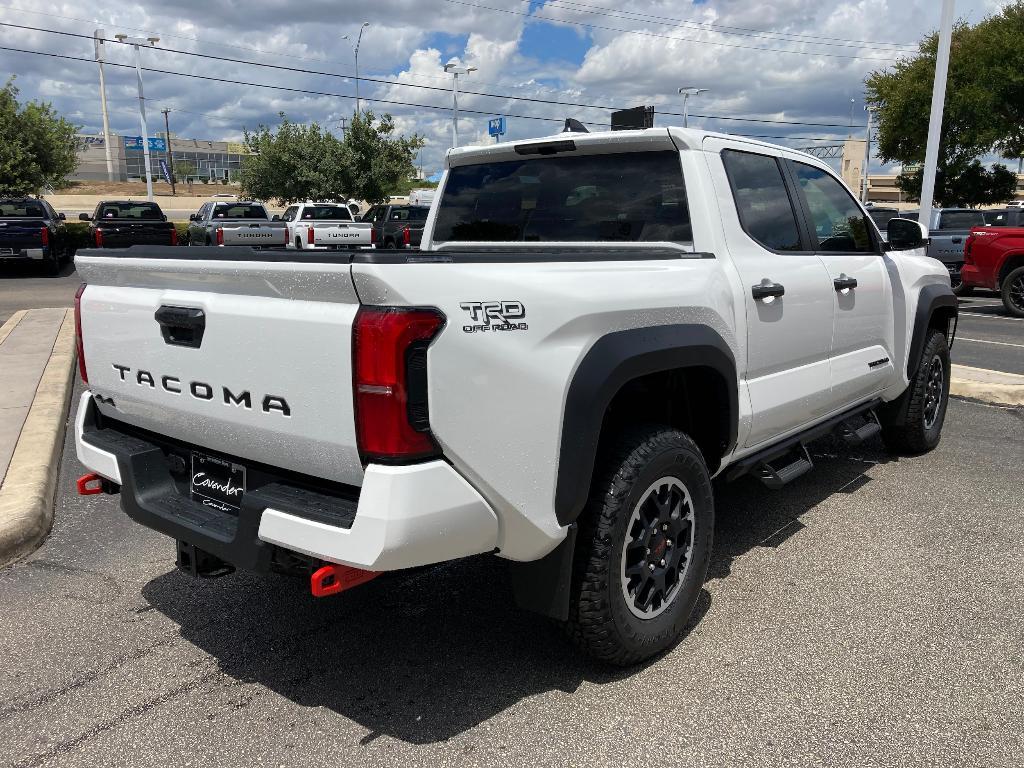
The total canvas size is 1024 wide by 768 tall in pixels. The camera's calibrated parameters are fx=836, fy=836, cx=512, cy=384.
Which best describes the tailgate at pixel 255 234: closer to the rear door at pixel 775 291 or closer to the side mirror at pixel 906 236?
the side mirror at pixel 906 236

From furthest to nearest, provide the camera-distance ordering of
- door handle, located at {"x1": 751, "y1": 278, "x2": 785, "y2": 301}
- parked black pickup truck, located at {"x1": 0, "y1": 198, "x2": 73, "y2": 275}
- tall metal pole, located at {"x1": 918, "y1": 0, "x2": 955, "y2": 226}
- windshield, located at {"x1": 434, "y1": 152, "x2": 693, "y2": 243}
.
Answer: parked black pickup truck, located at {"x1": 0, "y1": 198, "x2": 73, "y2": 275} < tall metal pole, located at {"x1": 918, "y1": 0, "x2": 955, "y2": 226} < windshield, located at {"x1": 434, "y1": 152, "x2": 693, "y2": 243} < door handle, located at {"x1": 751, "y1": 278, "x2": 785, "y2": 301}

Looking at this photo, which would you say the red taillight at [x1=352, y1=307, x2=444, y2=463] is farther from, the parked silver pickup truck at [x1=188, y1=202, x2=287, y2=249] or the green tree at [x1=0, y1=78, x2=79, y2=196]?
the green tree at [x1=0, y1=78, x2=79, y2=196]

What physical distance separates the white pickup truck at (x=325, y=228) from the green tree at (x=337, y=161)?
17.2 m

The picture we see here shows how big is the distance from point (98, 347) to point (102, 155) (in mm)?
130017

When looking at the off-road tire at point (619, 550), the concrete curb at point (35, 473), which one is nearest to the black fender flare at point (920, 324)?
the off-road tire at point (619, 550)

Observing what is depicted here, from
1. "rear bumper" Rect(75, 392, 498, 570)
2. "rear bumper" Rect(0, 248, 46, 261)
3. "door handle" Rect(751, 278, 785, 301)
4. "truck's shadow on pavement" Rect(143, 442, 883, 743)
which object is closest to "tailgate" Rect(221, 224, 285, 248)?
"rear bumper" Rect(0, 248, 46, 261)

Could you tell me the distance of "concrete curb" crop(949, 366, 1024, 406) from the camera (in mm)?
7375

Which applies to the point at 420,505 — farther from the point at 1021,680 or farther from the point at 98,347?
the point at 1021,680

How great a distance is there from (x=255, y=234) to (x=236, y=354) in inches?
751

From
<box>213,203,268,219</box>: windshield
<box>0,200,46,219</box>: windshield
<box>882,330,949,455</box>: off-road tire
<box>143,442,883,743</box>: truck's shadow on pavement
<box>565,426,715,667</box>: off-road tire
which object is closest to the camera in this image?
<box>565,426,715,667</box>: off-road tire

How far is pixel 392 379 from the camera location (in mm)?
2244

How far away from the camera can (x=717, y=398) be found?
3.45 metres

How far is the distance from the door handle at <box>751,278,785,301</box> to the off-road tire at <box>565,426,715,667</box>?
2.68 ft

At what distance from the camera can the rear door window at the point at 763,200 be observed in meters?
3.78
